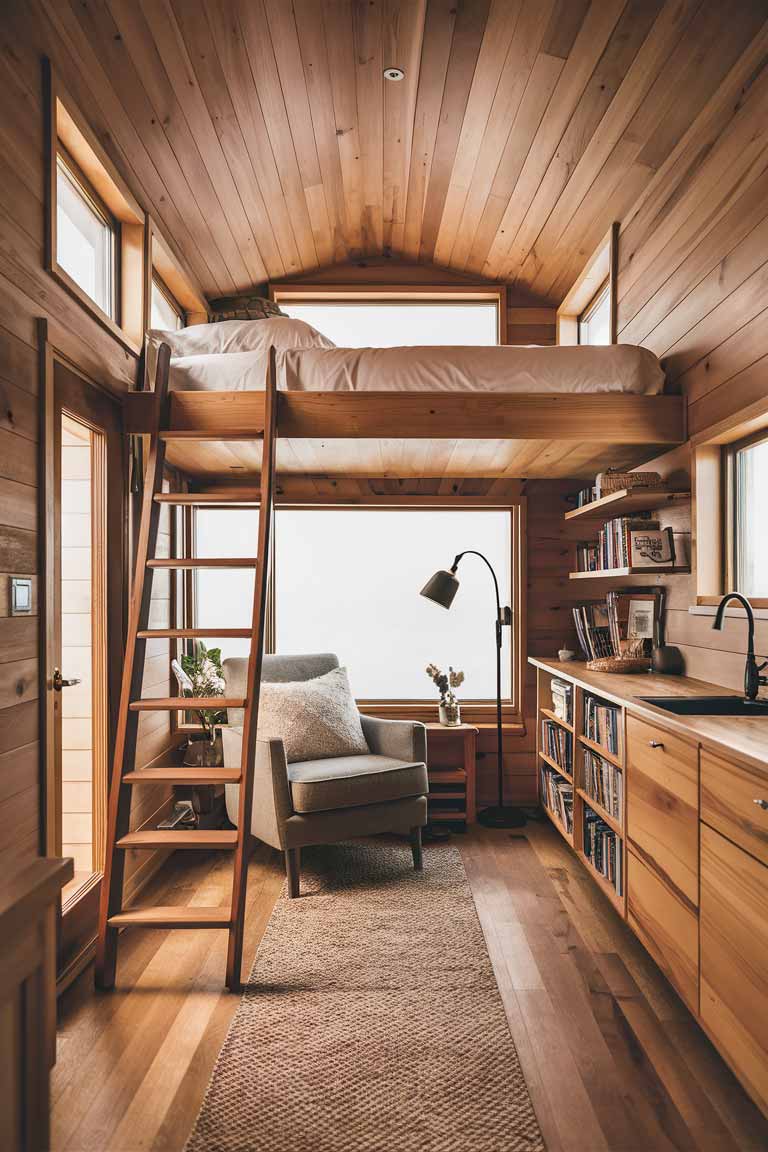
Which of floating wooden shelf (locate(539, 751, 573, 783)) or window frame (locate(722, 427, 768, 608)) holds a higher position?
window frame (locate(722, 427, 768, 608))

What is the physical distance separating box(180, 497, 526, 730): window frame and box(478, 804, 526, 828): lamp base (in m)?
0.47

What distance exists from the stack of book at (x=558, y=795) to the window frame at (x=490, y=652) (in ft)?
1.37

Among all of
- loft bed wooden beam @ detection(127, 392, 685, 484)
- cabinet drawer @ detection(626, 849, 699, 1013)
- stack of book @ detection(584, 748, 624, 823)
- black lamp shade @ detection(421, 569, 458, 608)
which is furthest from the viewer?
black lamp shade @ detection(421, 569, 458, 608)

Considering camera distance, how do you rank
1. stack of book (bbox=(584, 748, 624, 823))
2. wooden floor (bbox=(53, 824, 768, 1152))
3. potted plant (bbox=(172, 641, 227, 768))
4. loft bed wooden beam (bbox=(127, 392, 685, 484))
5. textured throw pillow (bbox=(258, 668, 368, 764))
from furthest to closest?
potted plant (bbox=(172, 641, 227, 768)), textured throw pillow (bbox=(258, 668, 368, 764)), loft bed wooden beam (bbox=(127, 392, 685, 484)), stack of book (bbox=(584, 748, 624, 823)), wooden floor (bbox=(53, 824, 768, 1152))

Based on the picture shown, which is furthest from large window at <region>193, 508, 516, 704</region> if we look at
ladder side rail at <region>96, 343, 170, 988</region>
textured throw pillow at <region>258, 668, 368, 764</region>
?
ladder side rail at <region>96, 343, 170, 988</region>

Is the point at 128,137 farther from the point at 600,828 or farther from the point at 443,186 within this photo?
the point at 600,828

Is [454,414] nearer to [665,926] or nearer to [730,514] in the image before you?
[730,514]

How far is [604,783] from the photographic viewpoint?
2.96 m

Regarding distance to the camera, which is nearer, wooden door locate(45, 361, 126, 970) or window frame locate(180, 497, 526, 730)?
wooden door locate(45, 361, 126, 970)

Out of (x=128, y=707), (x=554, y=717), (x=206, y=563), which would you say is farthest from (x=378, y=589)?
(x=128, y=707)

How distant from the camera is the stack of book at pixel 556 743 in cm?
362

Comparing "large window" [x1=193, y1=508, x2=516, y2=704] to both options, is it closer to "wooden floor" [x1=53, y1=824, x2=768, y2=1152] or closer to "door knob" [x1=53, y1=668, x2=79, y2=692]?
"wooden floor" [x1=53, y1=824, x2=768, y2=1152]

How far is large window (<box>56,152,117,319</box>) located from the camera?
2.69 m

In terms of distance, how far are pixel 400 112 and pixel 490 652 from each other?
2.82m
